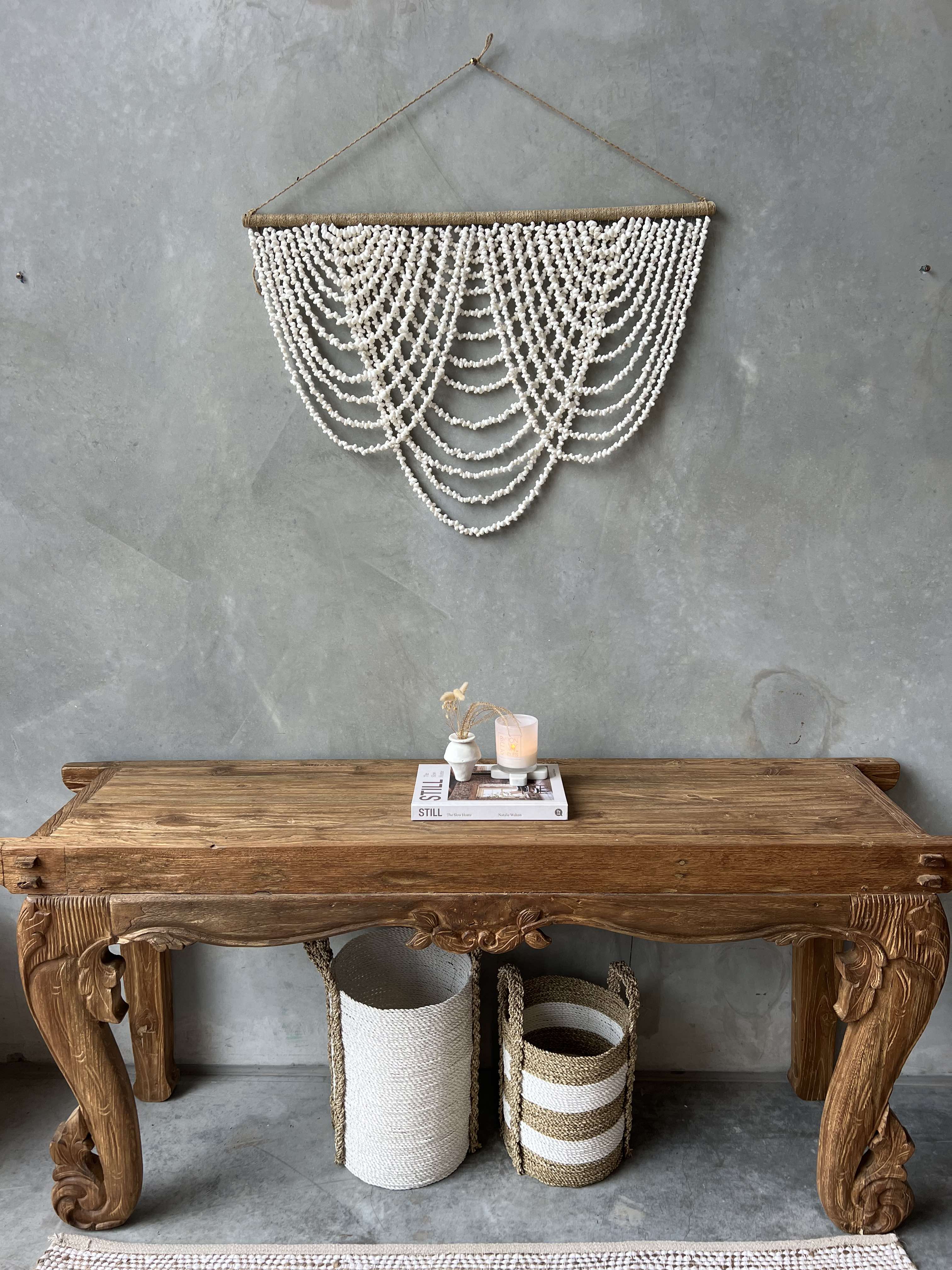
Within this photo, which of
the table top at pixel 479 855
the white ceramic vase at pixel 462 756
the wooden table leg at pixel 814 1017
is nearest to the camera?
the table top at pixel 479 855

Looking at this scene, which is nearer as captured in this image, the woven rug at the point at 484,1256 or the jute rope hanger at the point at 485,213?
the woven rug at the point at 484,1256

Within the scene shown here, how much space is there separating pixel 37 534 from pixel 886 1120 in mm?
2042

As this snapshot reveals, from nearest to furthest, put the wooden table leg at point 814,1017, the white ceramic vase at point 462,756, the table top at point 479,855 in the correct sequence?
the table top at point 479,855
the white ceramic vase at point 462,756
the wooden table leg at point 814,1017

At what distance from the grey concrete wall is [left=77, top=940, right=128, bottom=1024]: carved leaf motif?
0.53 m

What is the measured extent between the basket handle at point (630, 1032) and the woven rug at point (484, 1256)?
0.24m

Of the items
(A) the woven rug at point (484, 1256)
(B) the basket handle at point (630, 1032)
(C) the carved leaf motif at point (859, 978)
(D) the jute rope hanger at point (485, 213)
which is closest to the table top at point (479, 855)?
(C) the carved leaf motif at point (859, 978)

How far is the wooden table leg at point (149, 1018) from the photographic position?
6.90 ft

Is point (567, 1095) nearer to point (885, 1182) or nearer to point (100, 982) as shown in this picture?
point (885, 1182)

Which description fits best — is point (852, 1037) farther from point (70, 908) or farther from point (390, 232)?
point (390, 232)

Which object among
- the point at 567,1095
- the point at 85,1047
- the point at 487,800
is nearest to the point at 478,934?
the point at 487,800

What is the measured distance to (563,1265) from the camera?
168cm

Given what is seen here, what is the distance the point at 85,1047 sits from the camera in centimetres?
168

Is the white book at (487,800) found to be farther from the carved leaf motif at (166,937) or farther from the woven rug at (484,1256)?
the woven rug at (484,1256)

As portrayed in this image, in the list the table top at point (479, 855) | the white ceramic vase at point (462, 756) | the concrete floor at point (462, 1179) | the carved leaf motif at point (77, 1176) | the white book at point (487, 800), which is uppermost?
the white ceramic vase at point (462, 756)
